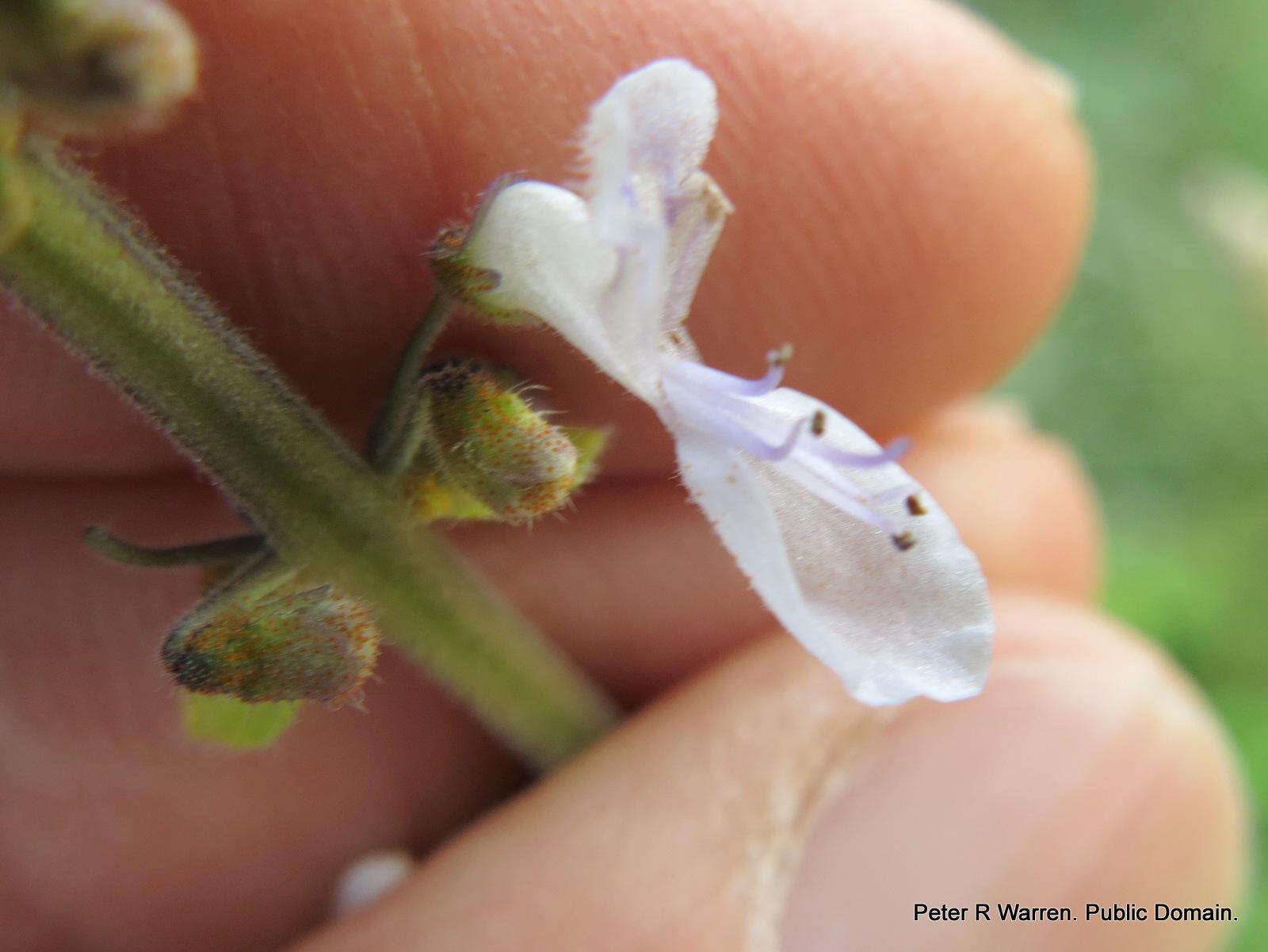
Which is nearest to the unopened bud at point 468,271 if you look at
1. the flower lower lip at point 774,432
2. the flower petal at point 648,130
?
the flower petal at point 648,130

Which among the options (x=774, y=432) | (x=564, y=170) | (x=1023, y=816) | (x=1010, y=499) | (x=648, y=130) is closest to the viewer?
(x=648, y=130)

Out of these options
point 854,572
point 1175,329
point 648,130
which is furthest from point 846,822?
point 1175,329

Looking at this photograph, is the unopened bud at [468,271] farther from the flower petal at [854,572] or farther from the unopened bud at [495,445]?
the flower petal at [854,572]

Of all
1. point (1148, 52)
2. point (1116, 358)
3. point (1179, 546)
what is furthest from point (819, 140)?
point (1148, 52)

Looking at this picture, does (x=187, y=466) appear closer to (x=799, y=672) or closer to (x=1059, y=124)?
(x=799, y=672)

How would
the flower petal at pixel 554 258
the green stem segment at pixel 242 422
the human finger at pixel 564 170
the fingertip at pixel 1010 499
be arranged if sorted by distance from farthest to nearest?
the fingertip at pixel 1010 499 < the human finger at pixel 564 170 < the flower petal at pixel 554 258 < the green stem segment at pixel 242 422

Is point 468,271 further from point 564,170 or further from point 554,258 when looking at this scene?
point 564,170
